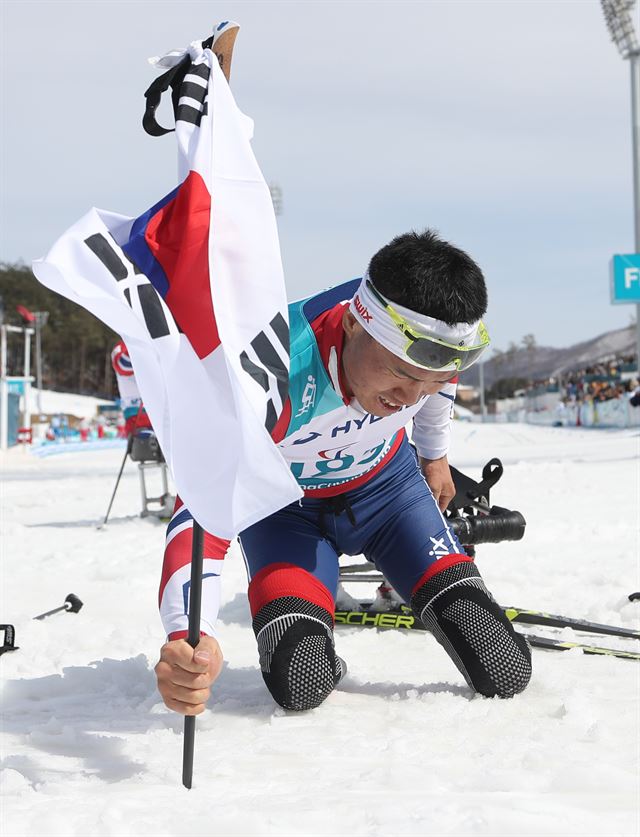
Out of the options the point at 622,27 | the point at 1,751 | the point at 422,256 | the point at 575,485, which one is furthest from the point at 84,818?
the point at 622,27

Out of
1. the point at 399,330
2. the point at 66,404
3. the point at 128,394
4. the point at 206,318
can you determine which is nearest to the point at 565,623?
the point at 399,330

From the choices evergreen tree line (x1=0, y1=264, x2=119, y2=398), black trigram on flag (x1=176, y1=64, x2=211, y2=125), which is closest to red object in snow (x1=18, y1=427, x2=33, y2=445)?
black trigram on flag (x1=176, y1=64, x2=211, y2=125)

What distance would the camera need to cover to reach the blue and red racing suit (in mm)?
2666

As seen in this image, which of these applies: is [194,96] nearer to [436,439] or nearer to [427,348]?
[427,348]

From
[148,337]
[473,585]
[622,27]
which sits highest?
[622,27]

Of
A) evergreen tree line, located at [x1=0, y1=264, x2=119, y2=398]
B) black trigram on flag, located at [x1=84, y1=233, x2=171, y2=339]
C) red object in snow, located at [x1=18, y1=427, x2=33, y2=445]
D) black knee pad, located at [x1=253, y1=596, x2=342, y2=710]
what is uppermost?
evergreen tree line, located at [x1=0, y1=264, x2=119, y2=398]

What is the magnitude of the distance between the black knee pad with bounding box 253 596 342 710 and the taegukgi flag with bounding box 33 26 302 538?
0.84 metres

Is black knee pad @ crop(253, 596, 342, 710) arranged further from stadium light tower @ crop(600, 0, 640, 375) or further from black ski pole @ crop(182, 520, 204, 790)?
stadium light tower @ crop(600, 0, 640, 375)

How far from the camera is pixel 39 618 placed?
13.4 feet

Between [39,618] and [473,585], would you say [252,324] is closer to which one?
[473,585]

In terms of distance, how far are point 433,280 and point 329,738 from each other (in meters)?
1.33

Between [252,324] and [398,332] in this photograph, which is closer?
[252,324]

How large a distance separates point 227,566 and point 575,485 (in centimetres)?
466

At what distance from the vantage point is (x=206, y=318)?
2062 mm
